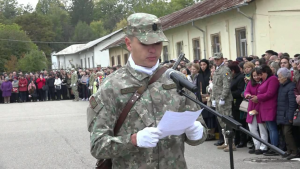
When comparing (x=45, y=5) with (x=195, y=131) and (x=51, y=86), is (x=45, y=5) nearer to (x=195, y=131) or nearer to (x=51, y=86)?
(x=51, y=86)

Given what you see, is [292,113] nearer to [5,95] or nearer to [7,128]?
[7,128]

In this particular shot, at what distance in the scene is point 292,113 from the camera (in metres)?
8.98

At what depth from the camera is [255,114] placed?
385 inches

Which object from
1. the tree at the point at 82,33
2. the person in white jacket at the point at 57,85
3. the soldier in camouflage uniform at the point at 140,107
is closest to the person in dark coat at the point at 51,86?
the person in white jacket at the point at 57,85

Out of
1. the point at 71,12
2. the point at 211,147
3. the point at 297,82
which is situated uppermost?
the point at 71,12

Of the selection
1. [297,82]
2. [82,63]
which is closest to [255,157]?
[297,82]

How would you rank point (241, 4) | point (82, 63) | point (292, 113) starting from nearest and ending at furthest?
point (292, 113)
point (241, 4)
point (82, 63)

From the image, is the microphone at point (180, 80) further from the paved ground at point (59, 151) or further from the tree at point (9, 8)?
the tree at point (9, 8)

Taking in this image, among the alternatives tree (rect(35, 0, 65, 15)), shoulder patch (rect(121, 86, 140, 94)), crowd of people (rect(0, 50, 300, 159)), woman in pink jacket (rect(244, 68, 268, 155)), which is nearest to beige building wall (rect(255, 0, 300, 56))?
crowd of people (rect(0, 50, 300, 159))

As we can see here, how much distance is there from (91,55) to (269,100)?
56.4 meters

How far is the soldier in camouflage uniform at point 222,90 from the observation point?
10.3m

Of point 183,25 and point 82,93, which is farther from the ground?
point 183,25

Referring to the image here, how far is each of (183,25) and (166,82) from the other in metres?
25.8

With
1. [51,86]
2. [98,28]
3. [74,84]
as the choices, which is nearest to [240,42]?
[74,84]
